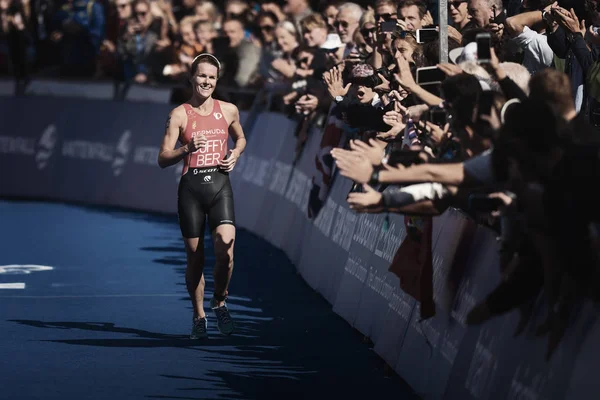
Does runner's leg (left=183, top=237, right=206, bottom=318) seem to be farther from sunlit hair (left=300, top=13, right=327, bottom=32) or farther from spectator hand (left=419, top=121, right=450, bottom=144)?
sunlit hair (left=300, top=13, right=327, bottom=32)

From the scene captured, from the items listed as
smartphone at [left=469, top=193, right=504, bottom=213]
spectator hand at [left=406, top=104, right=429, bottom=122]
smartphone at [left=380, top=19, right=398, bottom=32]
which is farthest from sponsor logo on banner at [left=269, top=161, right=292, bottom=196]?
smartphone at [left=469, top=193, right=504, bottom=213]

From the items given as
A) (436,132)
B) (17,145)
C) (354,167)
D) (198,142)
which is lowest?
(17,145)

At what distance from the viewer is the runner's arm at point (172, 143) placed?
11.1 metres

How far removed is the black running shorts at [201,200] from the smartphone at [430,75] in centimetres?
294

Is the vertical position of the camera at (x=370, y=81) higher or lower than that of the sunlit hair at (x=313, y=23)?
lower

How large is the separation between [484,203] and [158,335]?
16.2 ft

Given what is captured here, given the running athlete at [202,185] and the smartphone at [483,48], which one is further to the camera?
the running athlete at [202,185]

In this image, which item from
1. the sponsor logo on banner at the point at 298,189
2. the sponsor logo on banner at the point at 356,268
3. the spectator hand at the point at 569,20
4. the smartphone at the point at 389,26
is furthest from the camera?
the sponsor logo on banner at the point at 298,189

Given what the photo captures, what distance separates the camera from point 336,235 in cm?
1347

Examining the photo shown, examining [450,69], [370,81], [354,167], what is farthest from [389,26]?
[354,167]

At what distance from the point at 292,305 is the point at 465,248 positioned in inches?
185

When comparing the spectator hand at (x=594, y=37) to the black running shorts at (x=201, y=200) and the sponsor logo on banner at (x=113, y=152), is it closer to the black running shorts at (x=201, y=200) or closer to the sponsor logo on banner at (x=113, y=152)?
the black running shorts at (x=201, y=200)

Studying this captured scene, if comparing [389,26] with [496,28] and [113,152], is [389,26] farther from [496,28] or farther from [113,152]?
[113,152]

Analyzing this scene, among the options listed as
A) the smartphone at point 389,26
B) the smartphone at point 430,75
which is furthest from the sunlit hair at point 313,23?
the smartphone at point 430,75
